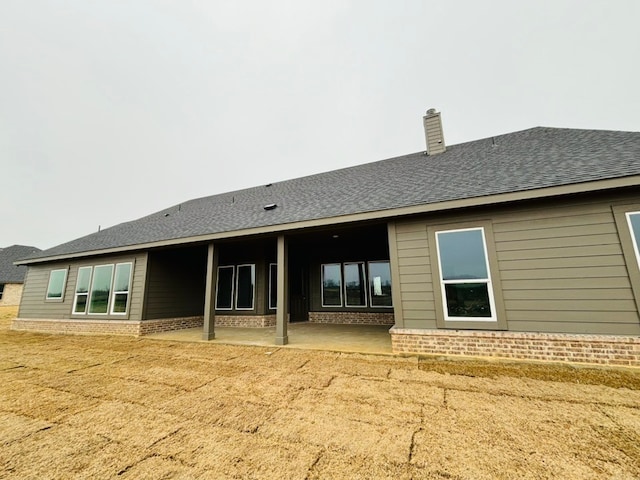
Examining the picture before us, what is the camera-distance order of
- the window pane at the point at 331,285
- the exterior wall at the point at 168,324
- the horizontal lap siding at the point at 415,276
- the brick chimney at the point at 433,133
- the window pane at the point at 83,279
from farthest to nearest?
1. the window pane at the point at 331,285
2. the window pane at the point at 83,279
3. the brick chimney at the point at 433,133
4. the exterior wall at the point at 168,324
5. the horizontal lap siding at the point at 415,276

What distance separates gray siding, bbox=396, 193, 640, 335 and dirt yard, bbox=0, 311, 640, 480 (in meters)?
0.67

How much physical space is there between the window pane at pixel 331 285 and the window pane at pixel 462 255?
17.1ft

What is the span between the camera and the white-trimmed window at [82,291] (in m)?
8.81

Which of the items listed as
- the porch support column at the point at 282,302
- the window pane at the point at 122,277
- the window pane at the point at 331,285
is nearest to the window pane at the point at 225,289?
the window pane at the point at 122,277

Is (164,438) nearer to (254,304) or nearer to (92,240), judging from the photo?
(254,304)

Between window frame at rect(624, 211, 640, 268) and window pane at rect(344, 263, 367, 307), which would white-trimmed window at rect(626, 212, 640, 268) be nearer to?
window frame at rect(624, 211, 640, 268)

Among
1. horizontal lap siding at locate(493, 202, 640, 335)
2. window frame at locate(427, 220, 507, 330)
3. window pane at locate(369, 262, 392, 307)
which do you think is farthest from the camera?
window pane at locate(369, 262, 392, 307)

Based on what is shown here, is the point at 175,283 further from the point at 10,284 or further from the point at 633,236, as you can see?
the point at 10,284

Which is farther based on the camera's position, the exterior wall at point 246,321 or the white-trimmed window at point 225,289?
the white-trimmed window at point 225,289


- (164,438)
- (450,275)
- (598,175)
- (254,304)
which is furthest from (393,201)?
(254,304)

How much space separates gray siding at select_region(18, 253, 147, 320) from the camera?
7884mm

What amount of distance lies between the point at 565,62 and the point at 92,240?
2438 centimetres

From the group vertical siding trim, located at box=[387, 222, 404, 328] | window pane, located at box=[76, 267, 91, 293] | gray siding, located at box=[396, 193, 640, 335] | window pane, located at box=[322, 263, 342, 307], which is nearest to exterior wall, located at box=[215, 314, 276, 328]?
window pane, located at box=[322, 263, 342, 307]

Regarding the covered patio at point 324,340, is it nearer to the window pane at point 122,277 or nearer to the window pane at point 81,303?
the window pane at point 122,277
